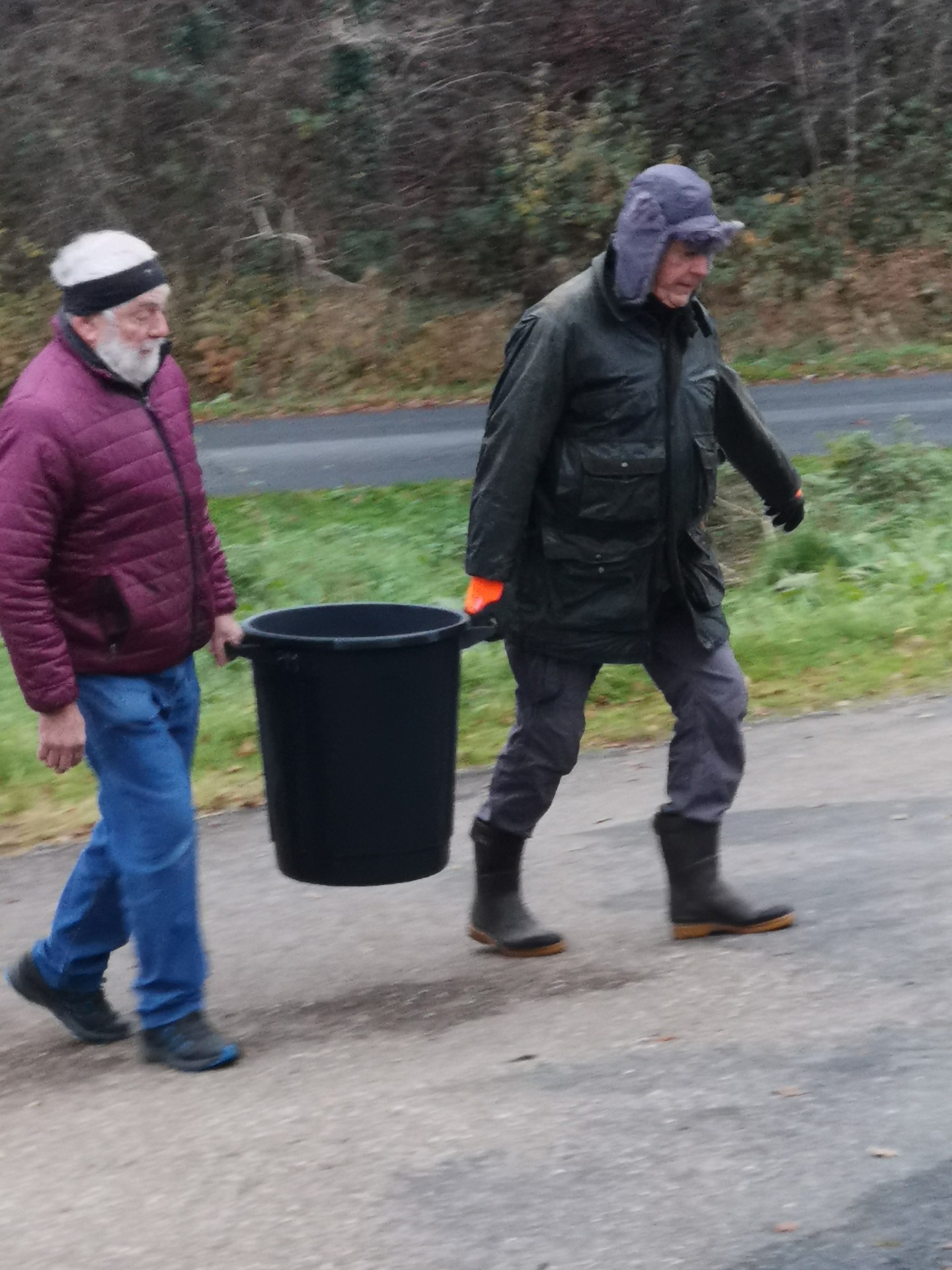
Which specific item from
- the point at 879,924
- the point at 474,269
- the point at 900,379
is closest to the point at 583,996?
the point at 879,924

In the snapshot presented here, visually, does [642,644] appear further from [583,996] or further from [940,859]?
[940,859]

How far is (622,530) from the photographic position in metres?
4.70

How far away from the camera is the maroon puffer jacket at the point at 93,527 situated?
401 centimetres

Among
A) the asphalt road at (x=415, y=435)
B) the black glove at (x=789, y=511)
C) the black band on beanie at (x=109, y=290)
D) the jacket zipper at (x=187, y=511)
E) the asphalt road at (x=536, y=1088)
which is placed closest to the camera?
the asphalt road at (x=536, y=1088)

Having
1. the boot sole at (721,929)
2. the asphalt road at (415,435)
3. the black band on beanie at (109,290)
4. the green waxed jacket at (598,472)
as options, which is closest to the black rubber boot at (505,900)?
the boot sole at (721,929)

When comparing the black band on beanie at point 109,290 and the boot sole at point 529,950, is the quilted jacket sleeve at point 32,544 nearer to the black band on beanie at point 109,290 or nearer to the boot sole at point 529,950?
the black band on beanie at point 109,290

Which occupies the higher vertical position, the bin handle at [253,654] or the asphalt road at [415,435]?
the bin handle at [253,654]

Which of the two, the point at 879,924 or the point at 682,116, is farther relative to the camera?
the point at 682,116

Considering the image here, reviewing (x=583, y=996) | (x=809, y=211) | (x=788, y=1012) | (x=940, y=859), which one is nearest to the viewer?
(x=788, y=1012)

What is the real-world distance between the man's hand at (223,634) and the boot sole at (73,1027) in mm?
955

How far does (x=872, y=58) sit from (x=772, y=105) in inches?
58.1

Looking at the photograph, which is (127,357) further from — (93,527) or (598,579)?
(598,579)

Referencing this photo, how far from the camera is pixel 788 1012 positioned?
171 inches

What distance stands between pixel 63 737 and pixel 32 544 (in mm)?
422
